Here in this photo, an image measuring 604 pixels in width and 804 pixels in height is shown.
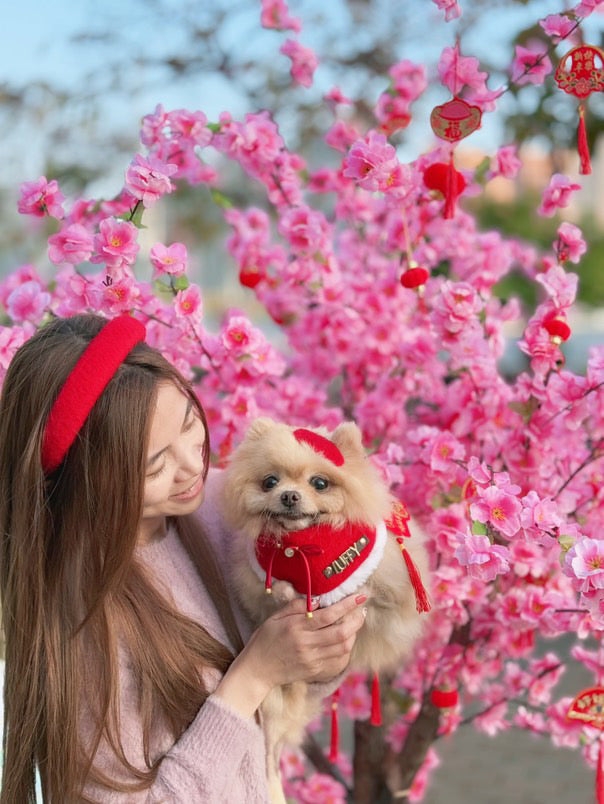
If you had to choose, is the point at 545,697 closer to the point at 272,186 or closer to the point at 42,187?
the point at 272,186

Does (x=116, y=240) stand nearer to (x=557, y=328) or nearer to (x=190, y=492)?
(x=190, y=492)

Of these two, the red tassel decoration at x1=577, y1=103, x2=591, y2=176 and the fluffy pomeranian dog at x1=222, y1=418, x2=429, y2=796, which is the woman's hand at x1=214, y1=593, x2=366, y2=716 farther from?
the red tassel decoration at x1=577, y1=103, x2=591, y2=176

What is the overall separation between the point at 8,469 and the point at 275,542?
526 millimetres

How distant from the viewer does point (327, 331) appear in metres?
2.67

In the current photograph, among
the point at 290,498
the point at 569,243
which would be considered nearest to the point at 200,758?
the point at 290,498

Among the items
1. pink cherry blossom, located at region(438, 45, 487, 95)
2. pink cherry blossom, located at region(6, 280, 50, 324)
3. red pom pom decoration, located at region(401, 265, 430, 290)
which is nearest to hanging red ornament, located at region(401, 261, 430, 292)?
red pom pom decoration, located at region(401, 265, 430, 290)

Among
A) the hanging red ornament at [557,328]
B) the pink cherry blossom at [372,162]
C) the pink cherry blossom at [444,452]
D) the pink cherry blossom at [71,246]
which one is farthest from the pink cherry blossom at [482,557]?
the pink cherry blossom at [71,246]

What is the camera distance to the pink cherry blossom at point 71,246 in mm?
1893

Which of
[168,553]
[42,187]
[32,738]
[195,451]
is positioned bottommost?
[32,738]

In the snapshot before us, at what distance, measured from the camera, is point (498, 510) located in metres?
1.47

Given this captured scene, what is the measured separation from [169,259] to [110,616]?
775mm

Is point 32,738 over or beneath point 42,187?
beneath

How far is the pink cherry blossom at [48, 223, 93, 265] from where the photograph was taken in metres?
1.89

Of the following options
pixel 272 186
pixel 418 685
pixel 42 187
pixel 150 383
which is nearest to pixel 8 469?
pixel 150 383
